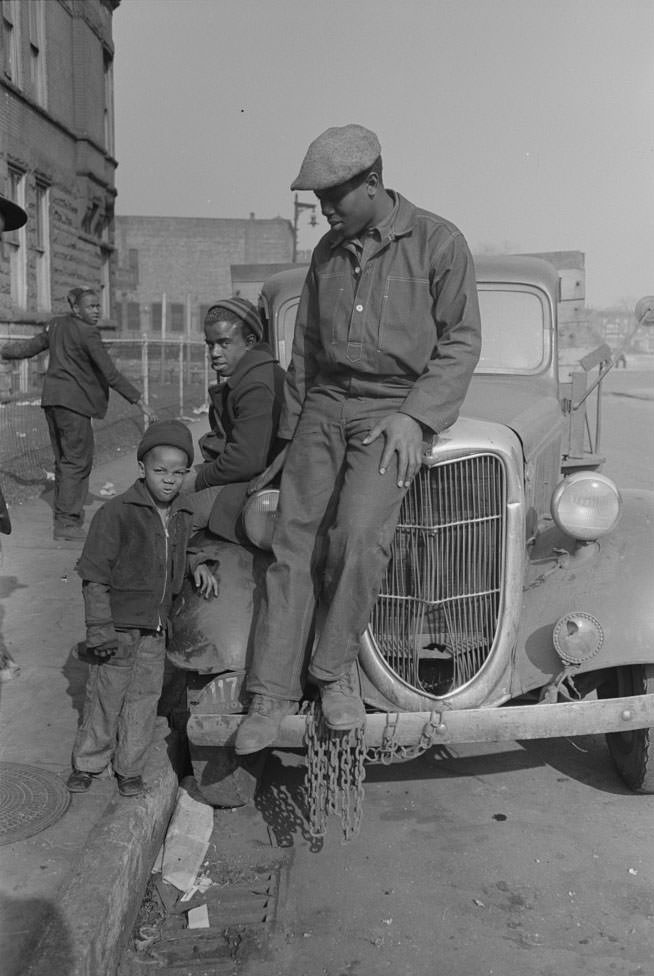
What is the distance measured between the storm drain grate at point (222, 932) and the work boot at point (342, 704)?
0.63 meters

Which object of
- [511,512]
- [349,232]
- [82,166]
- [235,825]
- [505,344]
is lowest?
[235,825]

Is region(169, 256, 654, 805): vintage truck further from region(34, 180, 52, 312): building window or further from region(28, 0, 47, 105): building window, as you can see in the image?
region(28, 0, 47, 105): building window

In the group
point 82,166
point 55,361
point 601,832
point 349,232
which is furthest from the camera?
point 82,166

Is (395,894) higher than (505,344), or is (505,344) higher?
(505,344)

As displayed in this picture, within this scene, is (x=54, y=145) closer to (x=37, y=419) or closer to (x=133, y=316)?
(x=37, y=419)

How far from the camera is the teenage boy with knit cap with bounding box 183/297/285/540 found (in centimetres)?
400

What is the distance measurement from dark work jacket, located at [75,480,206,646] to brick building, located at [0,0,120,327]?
13090 mm

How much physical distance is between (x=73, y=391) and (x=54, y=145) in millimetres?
12628

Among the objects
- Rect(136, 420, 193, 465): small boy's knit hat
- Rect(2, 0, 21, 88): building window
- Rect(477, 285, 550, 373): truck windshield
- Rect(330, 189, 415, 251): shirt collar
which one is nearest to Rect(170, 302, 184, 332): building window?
Rect(2, 0, 21, 88): building window

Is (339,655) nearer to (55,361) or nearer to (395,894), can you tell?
(395,894)

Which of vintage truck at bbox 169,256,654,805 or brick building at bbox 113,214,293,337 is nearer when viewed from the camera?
vintage truck at bbox 169,256,654,805

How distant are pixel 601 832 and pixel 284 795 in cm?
126

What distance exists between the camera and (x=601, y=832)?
3715 millimetres

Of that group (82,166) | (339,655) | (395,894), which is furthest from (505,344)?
(82,166)
